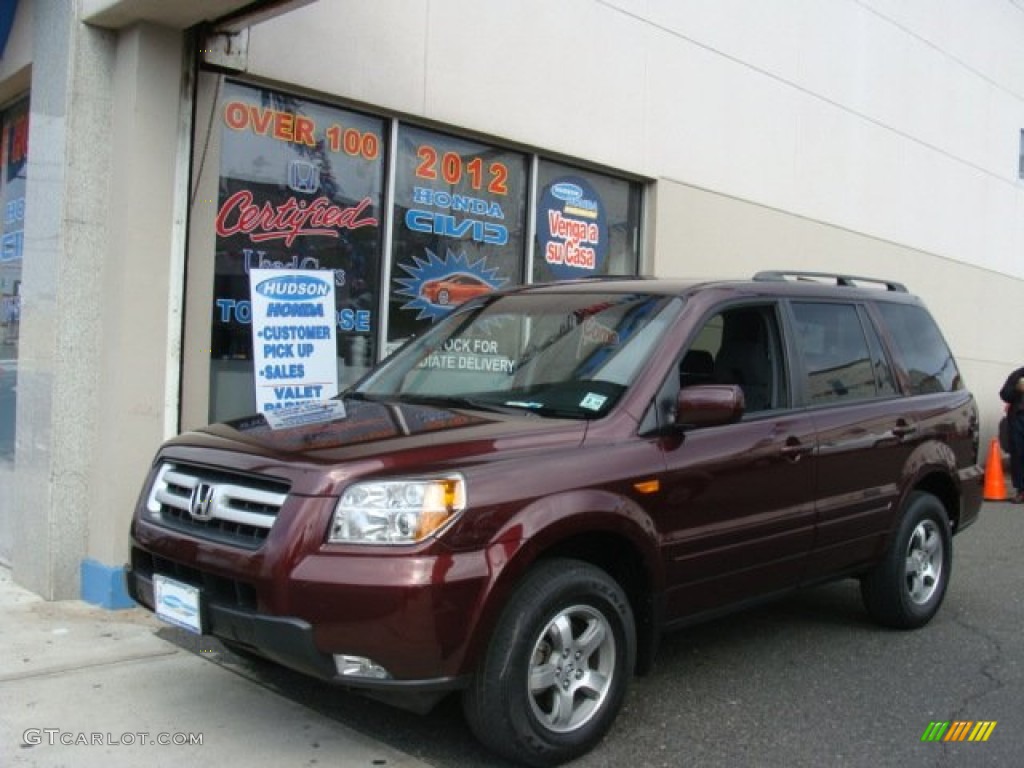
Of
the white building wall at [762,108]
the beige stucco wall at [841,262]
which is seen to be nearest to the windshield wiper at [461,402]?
the white building wall at [762,108]

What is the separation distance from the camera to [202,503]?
3730 millimetres

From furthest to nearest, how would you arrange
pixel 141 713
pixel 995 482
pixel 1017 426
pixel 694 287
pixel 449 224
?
pixel 995 482 → pixel 1017 426 → pixel 449 224 → pixel 694 287 → pixel 141 713

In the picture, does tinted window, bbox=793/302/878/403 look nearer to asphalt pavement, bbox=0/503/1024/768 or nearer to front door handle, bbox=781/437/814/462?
front door handle, bbox=781/437/814/462

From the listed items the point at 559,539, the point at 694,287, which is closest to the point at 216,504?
the point at 559,539

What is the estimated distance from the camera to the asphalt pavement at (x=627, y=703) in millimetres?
3873

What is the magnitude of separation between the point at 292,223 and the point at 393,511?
4.06 m

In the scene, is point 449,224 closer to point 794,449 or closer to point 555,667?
point 794,449

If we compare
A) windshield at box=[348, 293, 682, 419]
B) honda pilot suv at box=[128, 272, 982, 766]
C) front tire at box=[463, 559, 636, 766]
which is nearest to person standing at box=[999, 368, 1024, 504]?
honda pilot suv at box=[128, 272, 982, 766]

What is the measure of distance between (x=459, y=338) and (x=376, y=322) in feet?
8.70

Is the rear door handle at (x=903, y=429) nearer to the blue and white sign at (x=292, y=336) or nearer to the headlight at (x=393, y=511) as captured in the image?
the headlight at (x=393, y=511)

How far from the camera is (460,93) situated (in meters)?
7.87

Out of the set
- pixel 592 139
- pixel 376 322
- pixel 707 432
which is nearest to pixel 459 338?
pixel 707 432

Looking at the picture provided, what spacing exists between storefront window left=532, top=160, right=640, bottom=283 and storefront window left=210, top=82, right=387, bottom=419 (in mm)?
1812

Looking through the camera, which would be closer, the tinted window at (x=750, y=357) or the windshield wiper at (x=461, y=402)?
the windshield wiper at (x=461, y=402)
